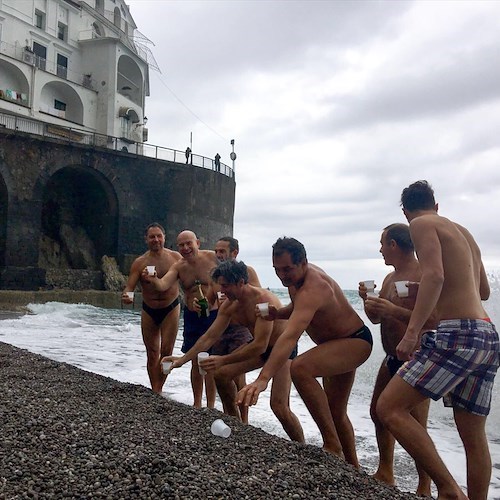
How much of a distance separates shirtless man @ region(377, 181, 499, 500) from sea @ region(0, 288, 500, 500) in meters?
1.29

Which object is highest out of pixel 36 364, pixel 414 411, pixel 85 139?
pixel 85 139

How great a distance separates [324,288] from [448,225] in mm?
947

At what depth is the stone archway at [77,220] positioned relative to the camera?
23.8 metres

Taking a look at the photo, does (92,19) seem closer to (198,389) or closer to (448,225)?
(198,389)

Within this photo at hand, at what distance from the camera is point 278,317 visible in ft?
12.3

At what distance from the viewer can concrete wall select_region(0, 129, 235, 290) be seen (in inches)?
813

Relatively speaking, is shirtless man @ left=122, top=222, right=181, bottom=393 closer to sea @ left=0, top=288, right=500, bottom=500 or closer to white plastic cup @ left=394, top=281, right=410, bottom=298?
sea @ left=0, top=288, right=500, bottom=500

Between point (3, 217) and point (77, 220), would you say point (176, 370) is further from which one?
point (77, 220)

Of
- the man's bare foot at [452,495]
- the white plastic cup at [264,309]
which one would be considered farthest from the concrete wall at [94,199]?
the man's bare foot at [452,495]

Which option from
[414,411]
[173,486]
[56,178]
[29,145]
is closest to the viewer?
[173,486]

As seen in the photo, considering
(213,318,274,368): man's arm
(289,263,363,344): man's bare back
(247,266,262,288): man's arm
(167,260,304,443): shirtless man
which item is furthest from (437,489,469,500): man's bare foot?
(247,266,262,288): man's arm

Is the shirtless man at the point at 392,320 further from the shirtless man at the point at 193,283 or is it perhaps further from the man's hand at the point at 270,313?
the shirtless man at the point at 193,283

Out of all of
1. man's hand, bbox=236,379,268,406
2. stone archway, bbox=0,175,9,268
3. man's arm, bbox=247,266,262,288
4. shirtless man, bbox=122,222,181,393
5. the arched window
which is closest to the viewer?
man's hand, bbox=236,379,268,406

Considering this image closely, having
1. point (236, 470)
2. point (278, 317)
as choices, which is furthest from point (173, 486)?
point (278, 317)
